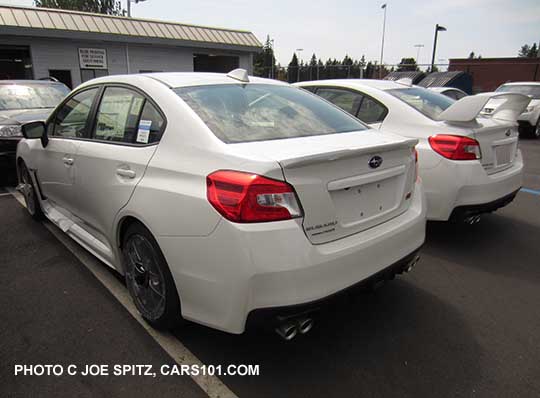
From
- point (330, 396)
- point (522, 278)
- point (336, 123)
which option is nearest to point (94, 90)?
point (336, 123)

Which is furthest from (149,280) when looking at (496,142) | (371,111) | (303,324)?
(496,142)

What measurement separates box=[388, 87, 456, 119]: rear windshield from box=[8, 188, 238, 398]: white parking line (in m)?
3.25

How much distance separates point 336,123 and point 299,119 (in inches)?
11.3

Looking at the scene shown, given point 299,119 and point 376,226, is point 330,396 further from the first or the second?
point 299,119

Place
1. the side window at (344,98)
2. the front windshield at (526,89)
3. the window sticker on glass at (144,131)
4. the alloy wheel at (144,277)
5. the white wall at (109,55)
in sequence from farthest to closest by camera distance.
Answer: the white wall at (109,55)
the front windshield at (526,89)
the side window at (344,98)
the window sticker on glass at (144,131)
the alloy wheel at (144,277)

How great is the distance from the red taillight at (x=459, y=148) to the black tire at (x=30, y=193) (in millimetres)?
4257

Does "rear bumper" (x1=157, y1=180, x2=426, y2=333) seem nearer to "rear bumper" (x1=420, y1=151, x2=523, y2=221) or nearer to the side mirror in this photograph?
"rear bumper" (x1=420, y1=151, x2=523, y2=221)

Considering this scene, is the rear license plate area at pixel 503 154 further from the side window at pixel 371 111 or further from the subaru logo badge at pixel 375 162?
the subaru logo badge at pixel 375 162

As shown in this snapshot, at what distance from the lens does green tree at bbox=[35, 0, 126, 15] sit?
51000 millimetres

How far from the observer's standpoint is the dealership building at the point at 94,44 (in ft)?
50.2

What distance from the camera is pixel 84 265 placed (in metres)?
Result: 3.48

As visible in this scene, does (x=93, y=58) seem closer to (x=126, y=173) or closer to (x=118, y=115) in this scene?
(x=118, y=115)

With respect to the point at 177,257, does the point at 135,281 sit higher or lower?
lower

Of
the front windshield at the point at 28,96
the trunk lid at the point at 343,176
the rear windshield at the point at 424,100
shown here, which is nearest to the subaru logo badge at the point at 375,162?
the trunk lid at the point at 343,176
